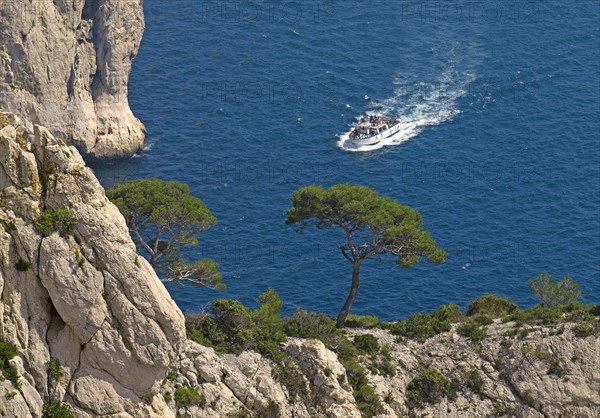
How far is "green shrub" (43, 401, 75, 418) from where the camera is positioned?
61.9 m

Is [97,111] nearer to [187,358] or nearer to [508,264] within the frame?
[508,264]

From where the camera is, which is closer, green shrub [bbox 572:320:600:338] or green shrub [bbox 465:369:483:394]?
green shrub [bbox 465:369:483:394]

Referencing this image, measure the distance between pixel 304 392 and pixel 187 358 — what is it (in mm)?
9060

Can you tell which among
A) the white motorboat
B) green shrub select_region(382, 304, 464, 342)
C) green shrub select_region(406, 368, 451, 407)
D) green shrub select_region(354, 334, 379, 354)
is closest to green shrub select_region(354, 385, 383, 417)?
green shrub select_region(406, 368, 451, 407)

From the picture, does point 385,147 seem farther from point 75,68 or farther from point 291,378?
point 291,378

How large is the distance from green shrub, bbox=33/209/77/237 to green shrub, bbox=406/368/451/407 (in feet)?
121

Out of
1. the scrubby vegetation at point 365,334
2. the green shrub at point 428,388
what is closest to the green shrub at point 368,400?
the scrubby vegetation at point 365,334

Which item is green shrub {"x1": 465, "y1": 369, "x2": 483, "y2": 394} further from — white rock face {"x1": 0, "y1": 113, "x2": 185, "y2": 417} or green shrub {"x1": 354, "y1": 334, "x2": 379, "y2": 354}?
white rock face {"x1": 0, "y1": 113, "x2": 185, "y2": 417}

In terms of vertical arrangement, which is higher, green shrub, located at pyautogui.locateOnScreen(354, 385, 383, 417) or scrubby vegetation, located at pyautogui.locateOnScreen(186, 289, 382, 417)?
scrubby vegetation, located at pyautogui.locateOnScreen(186, 289, 382, 417)

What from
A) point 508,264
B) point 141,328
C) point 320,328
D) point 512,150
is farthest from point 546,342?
point 512,150

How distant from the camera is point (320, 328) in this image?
94.1 metres

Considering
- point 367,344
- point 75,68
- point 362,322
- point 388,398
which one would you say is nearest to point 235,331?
point 388,398

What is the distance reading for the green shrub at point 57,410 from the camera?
6194cm

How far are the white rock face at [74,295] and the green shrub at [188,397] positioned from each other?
14319 mm
